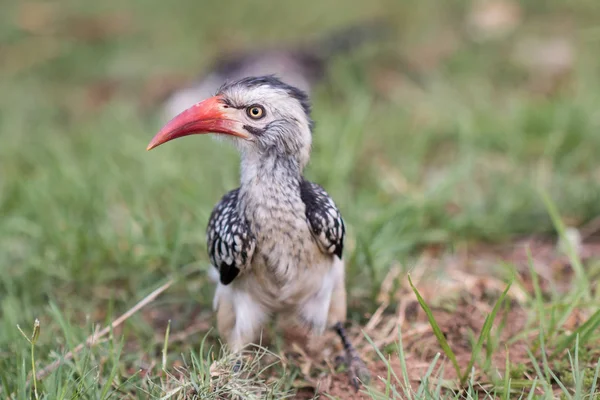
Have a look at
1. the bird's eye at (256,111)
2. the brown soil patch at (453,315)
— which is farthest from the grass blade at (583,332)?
the bird's eye at (256,111)

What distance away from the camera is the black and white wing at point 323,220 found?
272 cm

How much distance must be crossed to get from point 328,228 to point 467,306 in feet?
3.05

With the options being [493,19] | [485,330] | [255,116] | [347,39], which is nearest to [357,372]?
[485,330]

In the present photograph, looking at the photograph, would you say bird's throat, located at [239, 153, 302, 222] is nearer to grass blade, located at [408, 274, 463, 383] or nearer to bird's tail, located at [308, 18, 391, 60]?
grass blade, located at [408, 274, 463, 383]

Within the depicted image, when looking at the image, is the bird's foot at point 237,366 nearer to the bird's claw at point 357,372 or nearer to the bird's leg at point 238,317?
the bird's leg at point 238,317

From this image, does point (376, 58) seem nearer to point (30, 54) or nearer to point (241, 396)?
point (30, 54)

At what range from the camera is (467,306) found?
3256 millimetres

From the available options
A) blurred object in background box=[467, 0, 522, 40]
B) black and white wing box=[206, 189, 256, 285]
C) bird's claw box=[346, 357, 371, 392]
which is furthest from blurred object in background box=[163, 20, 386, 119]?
bird's claw box=[346, 357, 371, 392]

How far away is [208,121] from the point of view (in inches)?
107

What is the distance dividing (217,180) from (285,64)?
238 cm

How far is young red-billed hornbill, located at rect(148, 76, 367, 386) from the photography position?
2684 mm

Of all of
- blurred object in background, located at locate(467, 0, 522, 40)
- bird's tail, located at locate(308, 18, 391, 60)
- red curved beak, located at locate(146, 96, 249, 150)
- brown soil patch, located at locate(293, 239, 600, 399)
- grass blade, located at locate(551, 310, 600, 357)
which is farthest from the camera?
bird's tail, located at locate(308, 18, 391, 60)

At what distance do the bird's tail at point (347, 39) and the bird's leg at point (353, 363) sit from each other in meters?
4.20

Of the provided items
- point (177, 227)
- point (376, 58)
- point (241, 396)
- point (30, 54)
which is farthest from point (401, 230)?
point (30, 54)
